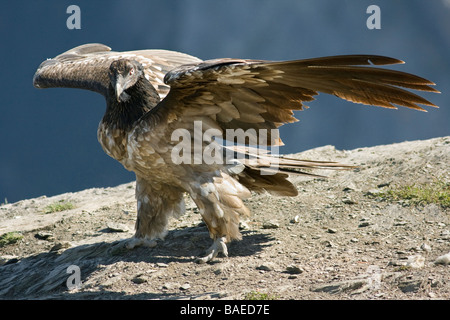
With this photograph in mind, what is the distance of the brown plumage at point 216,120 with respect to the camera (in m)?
Result: 4.61

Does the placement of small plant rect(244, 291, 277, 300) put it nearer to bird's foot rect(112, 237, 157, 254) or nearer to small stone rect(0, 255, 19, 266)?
bird's foot rect(112, 237, 157, 254)

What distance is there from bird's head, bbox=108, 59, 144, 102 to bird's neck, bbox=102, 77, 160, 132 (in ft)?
0.25

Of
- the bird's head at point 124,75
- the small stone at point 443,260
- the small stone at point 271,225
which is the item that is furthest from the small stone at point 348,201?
the bird's head at point 124,75

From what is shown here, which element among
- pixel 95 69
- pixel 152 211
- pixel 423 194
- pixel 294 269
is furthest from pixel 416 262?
pixel 95 69

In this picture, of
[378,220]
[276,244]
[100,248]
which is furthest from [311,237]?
[100,248]

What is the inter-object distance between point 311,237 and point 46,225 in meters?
3.91

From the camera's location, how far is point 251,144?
5.84 m

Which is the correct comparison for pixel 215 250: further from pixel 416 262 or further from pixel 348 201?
pixel 348 201

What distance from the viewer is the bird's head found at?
5633 millimetres

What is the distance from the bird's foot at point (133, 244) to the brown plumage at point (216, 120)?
0.03 meters

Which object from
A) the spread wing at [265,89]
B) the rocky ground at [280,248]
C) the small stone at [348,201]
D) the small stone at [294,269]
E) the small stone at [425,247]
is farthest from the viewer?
the small stone at [348,201]

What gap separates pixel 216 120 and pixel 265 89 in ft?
2.36

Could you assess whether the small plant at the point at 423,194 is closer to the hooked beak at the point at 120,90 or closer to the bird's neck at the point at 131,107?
the bird's neck at the point at 131,107

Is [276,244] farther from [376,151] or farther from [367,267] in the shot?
[376,151]
